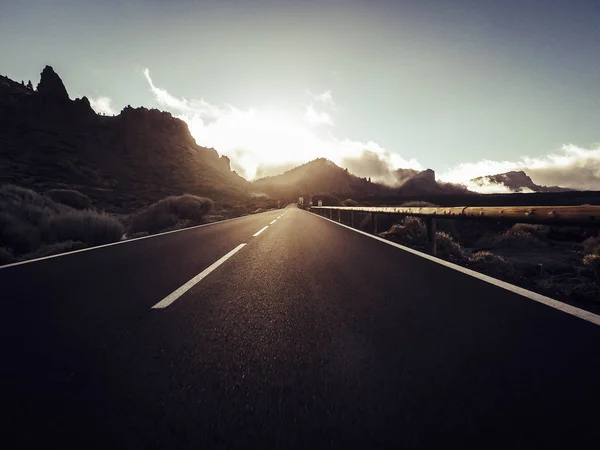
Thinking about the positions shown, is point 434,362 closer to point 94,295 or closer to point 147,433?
point 147,433

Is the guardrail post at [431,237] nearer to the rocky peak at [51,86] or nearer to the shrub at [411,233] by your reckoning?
the shrub at [411,233]

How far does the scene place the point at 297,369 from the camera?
81.1 inches

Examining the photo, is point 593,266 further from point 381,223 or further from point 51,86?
point 51,86

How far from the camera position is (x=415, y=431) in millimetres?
1458

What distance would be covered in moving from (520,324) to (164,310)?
364cm

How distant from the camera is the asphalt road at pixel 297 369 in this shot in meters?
1.47

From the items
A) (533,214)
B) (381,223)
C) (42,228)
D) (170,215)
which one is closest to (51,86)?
(170,215)

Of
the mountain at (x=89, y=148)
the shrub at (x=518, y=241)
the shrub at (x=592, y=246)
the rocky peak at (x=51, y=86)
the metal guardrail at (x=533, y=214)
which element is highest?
the rocky peak at (x=51, y=86)

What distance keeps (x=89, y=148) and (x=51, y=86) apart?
3426 centimetres

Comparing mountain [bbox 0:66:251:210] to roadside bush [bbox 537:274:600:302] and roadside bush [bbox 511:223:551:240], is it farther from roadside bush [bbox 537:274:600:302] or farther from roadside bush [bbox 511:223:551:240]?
roadside bush [bbox 537:274:600:302]

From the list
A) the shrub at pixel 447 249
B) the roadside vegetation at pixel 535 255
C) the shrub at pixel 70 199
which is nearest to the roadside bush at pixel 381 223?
the roadside vegetation at pixel 535 255

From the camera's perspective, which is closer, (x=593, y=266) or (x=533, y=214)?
(x=533, y=214)

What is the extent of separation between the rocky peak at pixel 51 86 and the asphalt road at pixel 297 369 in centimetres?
14874

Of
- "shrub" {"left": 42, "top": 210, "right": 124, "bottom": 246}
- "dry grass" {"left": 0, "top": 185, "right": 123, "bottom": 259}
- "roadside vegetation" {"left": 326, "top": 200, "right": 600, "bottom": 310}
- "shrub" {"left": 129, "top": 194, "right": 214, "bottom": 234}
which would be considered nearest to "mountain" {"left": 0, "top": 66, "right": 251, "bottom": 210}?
"shrub" {"left": 129, "top": 194, "right": 214, "bottom": 234}
